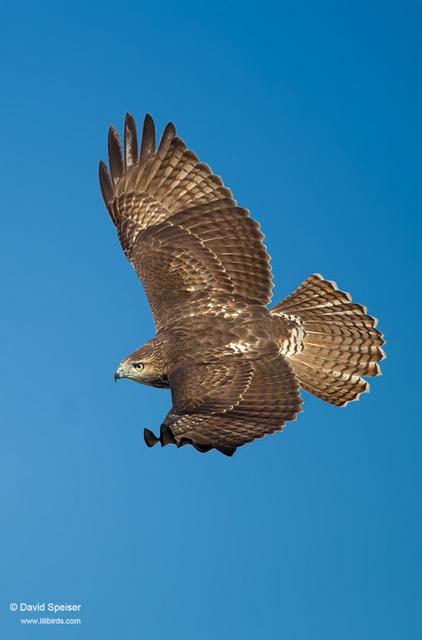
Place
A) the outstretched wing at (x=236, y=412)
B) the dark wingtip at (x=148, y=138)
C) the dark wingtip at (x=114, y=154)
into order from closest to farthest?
1. the outstretched wing at (x=236, y=412)
2. the dark wingtip at (x=148, y=138)
3. the dark wingtip at (x=114, y=154)

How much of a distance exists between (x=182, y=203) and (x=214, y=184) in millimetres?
619

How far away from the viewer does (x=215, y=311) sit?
15031 mm

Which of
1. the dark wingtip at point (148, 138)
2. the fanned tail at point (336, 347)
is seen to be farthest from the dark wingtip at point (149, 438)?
the dark wingtip at point (148, 138)

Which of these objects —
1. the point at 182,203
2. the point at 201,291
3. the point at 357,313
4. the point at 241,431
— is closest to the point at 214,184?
the point at 182,203

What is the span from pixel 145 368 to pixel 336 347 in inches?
103

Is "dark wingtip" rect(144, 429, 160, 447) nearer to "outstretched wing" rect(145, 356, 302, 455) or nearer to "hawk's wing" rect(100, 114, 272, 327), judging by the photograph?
"outstretched wing" rect(145, 356, 302, 455)

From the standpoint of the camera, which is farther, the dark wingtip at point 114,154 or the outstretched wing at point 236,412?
the dark wingtip at point 114,154

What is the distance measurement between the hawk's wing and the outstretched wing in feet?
5.32

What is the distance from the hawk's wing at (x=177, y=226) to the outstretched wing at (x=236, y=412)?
1.62 m

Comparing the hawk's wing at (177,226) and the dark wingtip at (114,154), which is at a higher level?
the dark wingtip at (114,154)

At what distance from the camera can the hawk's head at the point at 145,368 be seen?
14695 mm

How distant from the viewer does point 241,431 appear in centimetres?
1253

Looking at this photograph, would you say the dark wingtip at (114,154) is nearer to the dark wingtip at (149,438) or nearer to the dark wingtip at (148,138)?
the dark wingtip at (148,138)

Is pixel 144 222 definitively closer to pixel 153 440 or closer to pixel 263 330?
pixel 263 330
